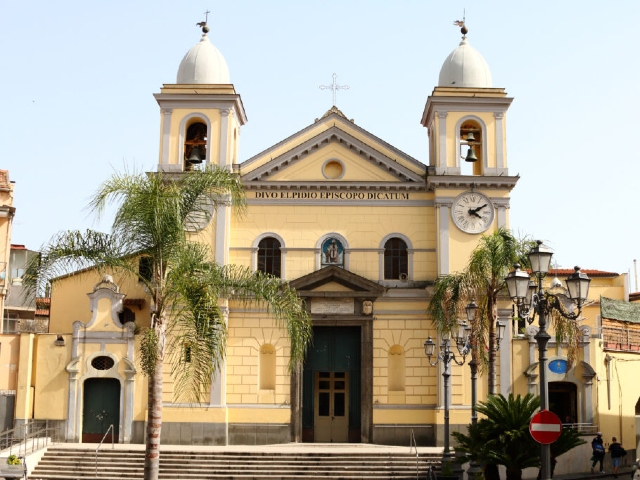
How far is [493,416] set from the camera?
920 inches

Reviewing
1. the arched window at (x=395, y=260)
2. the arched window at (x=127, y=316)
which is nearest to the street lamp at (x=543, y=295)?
the arched window at (x=395, y=260)

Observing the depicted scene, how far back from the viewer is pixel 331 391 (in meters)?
36.4

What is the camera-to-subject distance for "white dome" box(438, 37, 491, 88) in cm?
3719

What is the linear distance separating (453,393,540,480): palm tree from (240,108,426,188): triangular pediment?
1421 centimetres

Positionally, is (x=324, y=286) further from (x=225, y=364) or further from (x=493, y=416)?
(x=493, y=416)

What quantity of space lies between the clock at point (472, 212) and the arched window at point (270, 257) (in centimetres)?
658

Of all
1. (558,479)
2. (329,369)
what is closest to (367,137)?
(329,369)

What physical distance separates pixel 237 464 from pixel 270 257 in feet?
27.1

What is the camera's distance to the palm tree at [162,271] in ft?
74.7

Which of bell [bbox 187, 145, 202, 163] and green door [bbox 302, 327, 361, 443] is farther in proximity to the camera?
bell [bbox 187, 145, 202, 163]

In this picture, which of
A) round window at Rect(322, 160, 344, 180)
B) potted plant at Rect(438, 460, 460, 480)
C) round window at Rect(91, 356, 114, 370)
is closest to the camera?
potted plant at Rect(438, 460, 460, 480)

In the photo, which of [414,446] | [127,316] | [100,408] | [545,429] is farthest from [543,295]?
[127,316]

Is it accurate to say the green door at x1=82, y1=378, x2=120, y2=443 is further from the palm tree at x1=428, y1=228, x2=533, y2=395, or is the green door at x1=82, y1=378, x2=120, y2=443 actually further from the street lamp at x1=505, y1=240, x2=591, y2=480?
the street lamp at x1=505, y1=240, x2=591, y2=480

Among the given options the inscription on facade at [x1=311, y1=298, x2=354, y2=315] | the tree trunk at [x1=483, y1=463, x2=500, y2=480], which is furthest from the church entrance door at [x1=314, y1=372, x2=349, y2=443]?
the tree trunk at [x1=483, y1=463, x2=500, y2=480]
